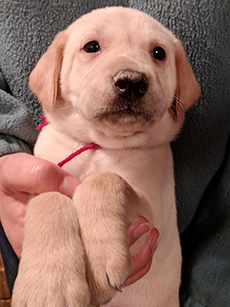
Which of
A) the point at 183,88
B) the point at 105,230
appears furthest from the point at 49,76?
the point at 105,230

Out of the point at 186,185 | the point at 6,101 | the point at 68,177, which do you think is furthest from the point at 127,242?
the point at 6,101

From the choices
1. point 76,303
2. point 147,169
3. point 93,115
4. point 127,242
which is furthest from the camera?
point 147,169

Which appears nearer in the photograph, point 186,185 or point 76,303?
point 76,303

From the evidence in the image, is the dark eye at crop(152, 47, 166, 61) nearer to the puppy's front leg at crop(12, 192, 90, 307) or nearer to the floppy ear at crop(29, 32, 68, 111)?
the floppy ear at crop(29, 32, 68, 111)

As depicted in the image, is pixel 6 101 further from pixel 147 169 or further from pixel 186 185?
pixel 186 185

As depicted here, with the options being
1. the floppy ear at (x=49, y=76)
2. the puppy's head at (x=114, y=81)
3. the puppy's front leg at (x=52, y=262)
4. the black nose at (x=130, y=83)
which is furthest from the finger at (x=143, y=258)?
the floppy ear at (x=49, y=76)

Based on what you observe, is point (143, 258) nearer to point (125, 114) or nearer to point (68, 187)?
point (68, 187)

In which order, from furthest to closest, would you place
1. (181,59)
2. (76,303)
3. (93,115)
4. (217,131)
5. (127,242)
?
(217,131) → (181,59) → (93,115) → (127,242) → (76,303)
